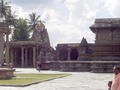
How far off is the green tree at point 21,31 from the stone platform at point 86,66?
122ft

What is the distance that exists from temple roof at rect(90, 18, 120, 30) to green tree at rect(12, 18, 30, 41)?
4030 cm

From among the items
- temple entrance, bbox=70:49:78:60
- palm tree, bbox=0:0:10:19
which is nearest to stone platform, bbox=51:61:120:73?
temple entrance, bbox=70:49:78:60

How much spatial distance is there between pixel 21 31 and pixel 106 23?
41.7 metres

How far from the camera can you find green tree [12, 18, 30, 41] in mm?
75750

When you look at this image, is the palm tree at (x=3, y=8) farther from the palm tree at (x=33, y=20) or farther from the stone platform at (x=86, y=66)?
the stone platform at (x=86, y=66)

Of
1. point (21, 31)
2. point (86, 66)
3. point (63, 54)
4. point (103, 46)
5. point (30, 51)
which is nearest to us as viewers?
point (86, 66)

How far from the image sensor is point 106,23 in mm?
37094

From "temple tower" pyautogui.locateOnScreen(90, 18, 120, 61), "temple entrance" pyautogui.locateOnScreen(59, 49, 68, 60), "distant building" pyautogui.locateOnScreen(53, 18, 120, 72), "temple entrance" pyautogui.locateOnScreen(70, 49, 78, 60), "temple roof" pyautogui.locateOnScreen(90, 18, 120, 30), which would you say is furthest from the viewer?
"temple entrance" pyautogui.locateOnScreen(70, 49, 78, 60)

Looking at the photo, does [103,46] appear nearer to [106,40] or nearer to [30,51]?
[106,40]

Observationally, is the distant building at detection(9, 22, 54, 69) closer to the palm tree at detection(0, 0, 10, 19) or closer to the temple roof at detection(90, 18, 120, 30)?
the palm tree at detection(0, 0, 10, 19)

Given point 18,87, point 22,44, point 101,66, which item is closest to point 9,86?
point 18,87

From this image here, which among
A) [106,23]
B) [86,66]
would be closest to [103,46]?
[106,23]

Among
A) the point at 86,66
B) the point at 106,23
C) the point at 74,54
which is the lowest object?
the point at 86,66

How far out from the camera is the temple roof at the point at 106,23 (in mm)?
36500
